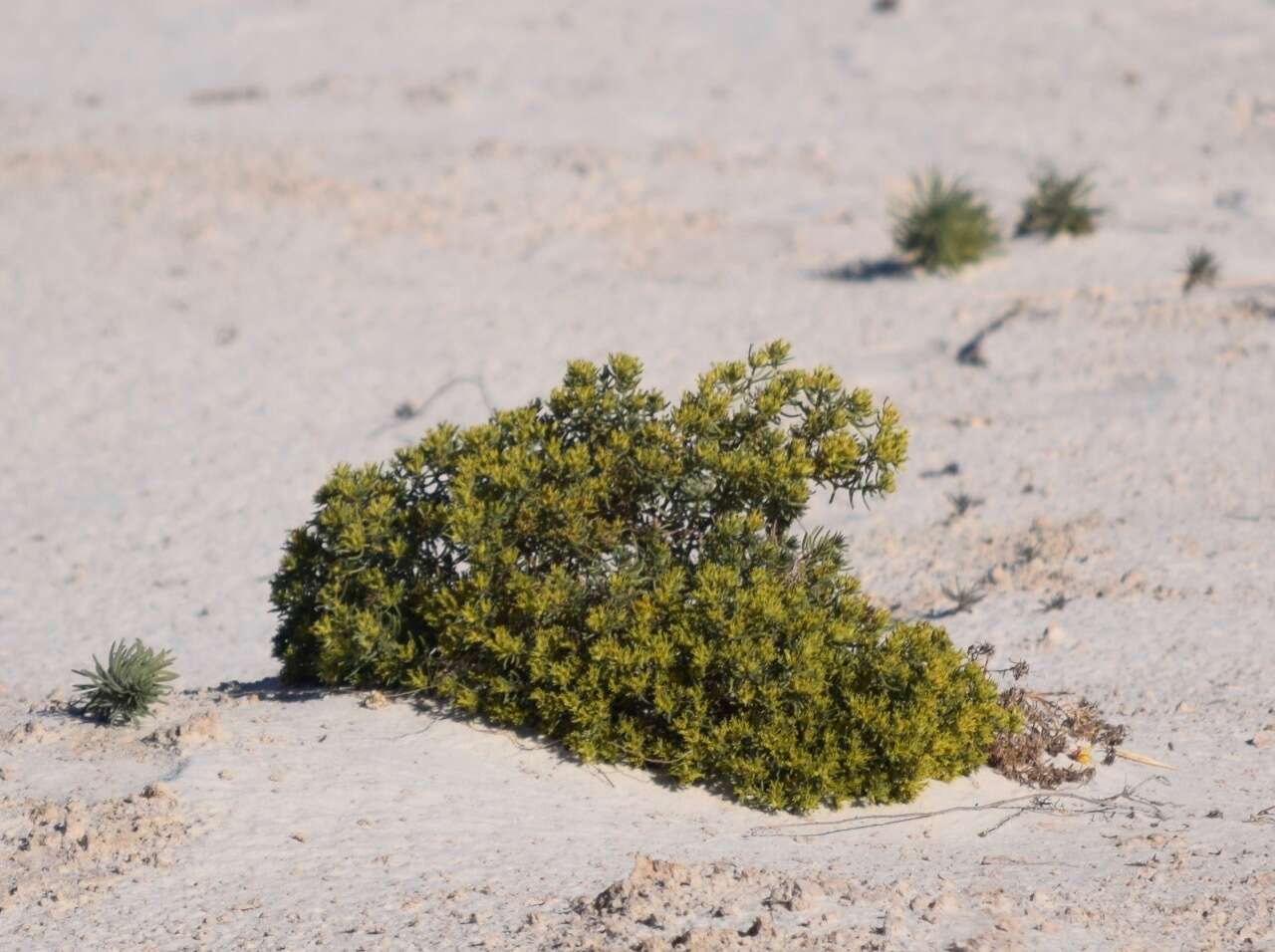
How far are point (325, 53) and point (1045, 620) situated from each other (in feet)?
48.0

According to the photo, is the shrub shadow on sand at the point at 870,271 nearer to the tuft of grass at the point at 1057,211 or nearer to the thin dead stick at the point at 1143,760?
the tuft of grass at the point at 1057,211

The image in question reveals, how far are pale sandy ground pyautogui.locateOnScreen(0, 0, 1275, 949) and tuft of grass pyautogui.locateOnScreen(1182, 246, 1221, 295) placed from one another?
116 millimetres

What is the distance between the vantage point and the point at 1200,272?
1147 centimetres

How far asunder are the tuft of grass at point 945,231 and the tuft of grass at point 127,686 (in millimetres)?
8369

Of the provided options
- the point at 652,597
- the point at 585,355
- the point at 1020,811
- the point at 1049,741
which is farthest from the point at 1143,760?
the point at 585,355

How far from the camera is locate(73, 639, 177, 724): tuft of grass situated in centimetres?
529

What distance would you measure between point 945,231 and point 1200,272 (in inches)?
77.8

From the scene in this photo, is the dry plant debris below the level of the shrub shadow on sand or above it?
below

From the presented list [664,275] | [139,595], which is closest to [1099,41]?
[664,275]

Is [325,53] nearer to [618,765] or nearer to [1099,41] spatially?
[1099,41]

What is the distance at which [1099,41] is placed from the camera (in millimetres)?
17531

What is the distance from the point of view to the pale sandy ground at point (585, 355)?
444 centimetres

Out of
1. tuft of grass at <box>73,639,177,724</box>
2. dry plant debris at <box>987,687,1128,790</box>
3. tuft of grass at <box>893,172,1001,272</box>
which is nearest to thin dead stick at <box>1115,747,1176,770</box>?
dry plant debris at <box>987,687,1128,790</box>

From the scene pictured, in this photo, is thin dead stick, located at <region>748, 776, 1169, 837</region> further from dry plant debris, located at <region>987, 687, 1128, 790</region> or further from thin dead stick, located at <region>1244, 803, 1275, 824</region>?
thin dead stick, located at <region>1244, 803, 1275, 824</region>
